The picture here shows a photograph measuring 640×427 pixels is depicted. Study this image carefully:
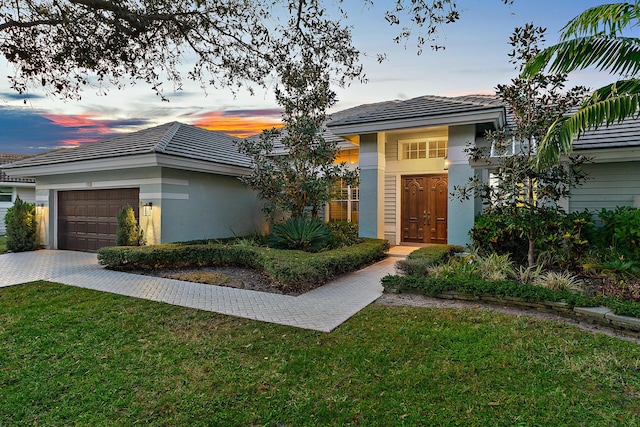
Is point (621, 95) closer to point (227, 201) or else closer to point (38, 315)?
point (38, 315)

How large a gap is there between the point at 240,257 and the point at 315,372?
6.21m

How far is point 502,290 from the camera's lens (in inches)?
244

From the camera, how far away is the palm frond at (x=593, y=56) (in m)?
6.58

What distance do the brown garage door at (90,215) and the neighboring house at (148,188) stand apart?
1.4 inches

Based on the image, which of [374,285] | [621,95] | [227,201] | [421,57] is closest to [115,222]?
[227,201]

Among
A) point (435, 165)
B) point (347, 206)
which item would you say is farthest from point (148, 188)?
point (435, 165)

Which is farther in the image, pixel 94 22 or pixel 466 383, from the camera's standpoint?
pixel 94 22

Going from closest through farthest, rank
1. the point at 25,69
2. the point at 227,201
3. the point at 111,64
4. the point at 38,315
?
the point at 38,315 < the point at 25,69 < the point at 111,64 < the point at 227,201

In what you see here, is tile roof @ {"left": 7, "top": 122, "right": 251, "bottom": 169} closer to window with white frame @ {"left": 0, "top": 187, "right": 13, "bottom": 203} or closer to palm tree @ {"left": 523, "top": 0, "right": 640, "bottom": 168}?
palm tree @ {"left": 523, "top": 0, "right": 640, "bottom": 168}

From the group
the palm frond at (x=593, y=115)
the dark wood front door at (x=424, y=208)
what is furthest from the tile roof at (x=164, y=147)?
the palm frond at (x=593, y=115)

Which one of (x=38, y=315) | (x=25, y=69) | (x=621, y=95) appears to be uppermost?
(x=25, y=69)

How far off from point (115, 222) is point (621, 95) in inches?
561

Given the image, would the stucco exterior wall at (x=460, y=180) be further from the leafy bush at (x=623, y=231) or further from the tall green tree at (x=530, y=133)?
the leafy bush at (x=623, y=231)

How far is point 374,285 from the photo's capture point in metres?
7.89
